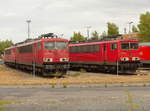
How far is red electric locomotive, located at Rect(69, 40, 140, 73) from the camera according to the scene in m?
29.1

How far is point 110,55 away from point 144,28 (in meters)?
30.0

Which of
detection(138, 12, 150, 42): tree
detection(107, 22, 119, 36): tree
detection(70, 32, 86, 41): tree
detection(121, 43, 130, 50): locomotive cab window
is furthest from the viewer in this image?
detection(70, 32, 86, 41): tree

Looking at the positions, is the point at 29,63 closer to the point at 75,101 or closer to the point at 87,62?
the point at 87,62

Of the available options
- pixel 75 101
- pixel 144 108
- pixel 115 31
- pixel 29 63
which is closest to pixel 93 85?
pixel 75 101

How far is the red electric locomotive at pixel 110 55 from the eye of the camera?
1145 inches

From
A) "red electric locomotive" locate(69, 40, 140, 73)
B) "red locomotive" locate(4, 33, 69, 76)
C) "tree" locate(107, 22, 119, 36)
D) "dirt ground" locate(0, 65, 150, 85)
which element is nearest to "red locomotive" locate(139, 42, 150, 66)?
"red electric locomotive" locate(69, 40, 140, 73)

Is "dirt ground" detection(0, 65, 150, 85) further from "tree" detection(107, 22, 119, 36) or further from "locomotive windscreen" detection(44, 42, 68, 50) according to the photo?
"tree" detection(107, 22, 119, 36)

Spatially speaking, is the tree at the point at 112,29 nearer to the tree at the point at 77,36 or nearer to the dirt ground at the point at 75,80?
the tree at the point at 77,36

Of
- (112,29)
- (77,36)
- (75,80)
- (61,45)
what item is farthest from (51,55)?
(77,36)

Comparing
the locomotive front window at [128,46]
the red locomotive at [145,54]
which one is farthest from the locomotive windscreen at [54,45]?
the red locomotive at [145,54]

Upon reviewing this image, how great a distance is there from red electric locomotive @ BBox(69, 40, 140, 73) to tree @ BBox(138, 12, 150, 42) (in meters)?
25.0

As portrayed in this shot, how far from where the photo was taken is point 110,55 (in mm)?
Answer: 30219

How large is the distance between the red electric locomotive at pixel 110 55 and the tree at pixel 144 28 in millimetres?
25024

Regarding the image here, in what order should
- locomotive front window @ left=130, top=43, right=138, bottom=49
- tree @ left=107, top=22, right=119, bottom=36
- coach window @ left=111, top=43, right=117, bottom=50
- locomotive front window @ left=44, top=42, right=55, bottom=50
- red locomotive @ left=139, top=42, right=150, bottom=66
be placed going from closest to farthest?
locomotive front window @ left=44, top=42, right=55, bottom=50 < coach window @ left=111, top=43, right=117, bottom=50 < locomotive front window @ left=130, top=43, right=138, bottom=49 < red locomotive @ left=139, top=42, right=150, bottom=66 < tree @ left=107, top=22, right=119, bottom=36
